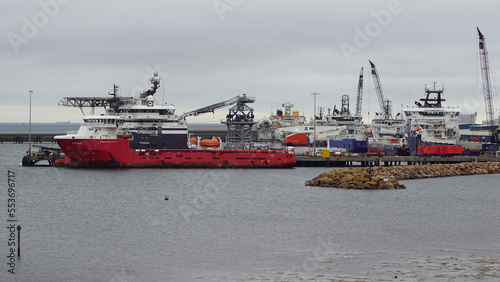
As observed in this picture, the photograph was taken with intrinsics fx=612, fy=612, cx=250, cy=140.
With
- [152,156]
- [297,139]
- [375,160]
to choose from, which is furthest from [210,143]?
[297,139]

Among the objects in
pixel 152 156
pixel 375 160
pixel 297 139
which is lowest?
pixel 375 160

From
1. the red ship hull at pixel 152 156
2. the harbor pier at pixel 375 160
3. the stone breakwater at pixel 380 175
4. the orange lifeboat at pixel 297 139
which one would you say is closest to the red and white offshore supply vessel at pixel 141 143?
the red ship hull at pixel 152 156

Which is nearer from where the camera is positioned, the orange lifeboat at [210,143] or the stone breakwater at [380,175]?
the stone breakwater at [380,175]

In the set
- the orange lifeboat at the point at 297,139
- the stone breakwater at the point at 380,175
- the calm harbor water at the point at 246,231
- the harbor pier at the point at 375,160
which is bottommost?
the calm harbor water at the point at 246,231

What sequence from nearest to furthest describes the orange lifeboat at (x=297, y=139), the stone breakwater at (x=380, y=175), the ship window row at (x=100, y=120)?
1. the stone breakwater at (x=380, y=175)
2. the ship window row at (x=100, y=120)
3. the orange lifeboat at (x=297, y=139)

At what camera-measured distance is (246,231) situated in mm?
35250

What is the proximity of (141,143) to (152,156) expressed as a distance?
198 cm

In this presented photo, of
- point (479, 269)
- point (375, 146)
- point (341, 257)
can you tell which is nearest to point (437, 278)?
point (479, 269)

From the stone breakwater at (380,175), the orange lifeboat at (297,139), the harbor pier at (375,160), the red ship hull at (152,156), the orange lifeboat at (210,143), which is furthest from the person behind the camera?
the orange lifeboat at (297,139)

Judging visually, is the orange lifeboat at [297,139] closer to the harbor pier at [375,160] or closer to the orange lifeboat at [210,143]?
the harbor pier at [375,160]

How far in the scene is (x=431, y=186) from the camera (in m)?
59.5

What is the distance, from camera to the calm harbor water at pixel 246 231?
26312mm

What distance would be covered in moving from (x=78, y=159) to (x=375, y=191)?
3314 centimetres

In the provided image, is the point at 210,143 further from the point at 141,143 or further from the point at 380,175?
the point at 380,175
